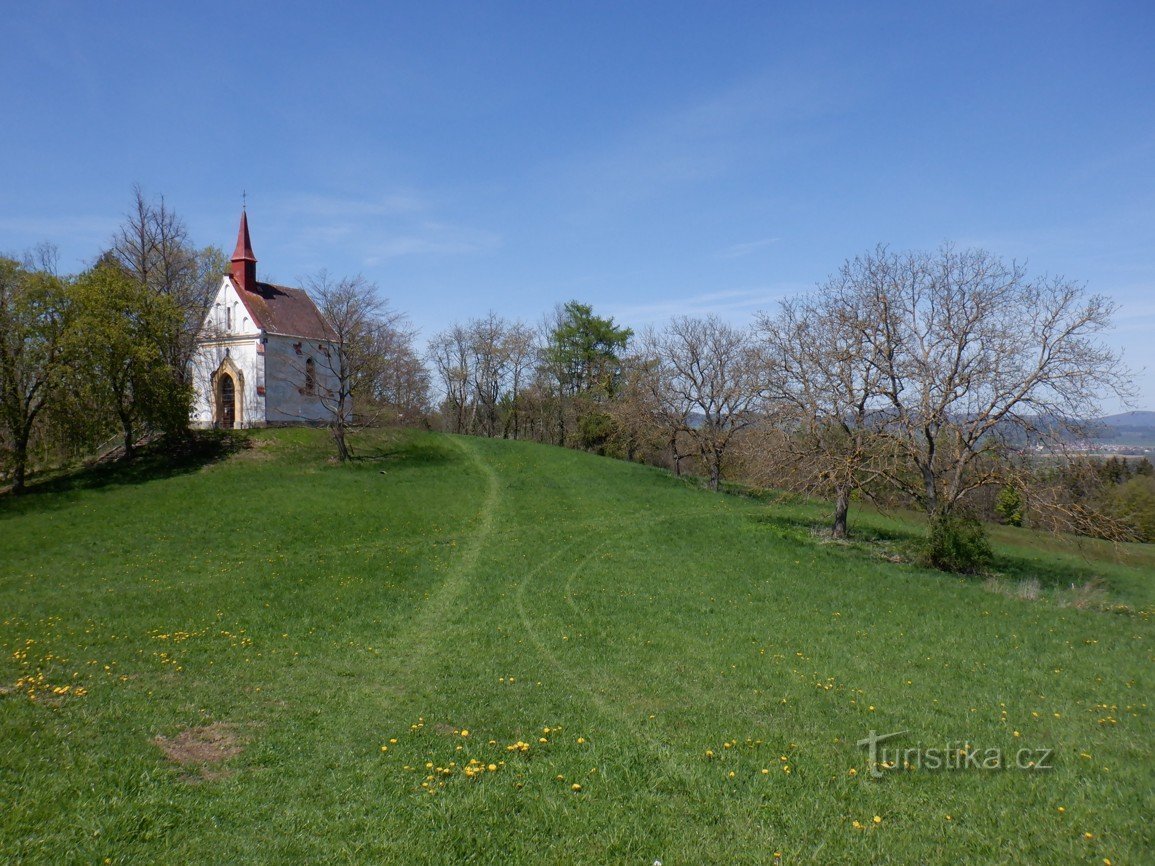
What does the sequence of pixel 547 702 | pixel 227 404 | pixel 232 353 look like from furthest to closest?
pixel 227 404, pixel 232 353, pixel 547 702

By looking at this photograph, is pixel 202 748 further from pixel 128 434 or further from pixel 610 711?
pixel 128 434

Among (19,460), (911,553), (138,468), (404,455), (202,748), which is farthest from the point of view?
(404,455)

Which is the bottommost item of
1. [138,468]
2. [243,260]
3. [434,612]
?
[434,612]

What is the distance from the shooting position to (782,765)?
8086mm

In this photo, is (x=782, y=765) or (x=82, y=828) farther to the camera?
(x=782, y=765)

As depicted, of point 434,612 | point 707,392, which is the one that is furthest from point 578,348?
point 434,612

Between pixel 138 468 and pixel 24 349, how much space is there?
23.4 ft

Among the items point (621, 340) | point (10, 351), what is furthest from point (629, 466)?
point (10, 351)

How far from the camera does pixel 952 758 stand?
8.24m

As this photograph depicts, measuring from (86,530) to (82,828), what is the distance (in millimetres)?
23874

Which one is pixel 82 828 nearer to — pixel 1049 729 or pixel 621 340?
pixel 1049 729

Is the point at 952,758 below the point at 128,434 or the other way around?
below

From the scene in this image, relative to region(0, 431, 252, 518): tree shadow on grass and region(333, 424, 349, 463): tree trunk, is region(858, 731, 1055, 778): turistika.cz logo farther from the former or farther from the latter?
region(333, 424, 349, 463): tree trunk

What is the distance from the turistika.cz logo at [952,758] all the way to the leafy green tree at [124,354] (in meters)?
35.3
